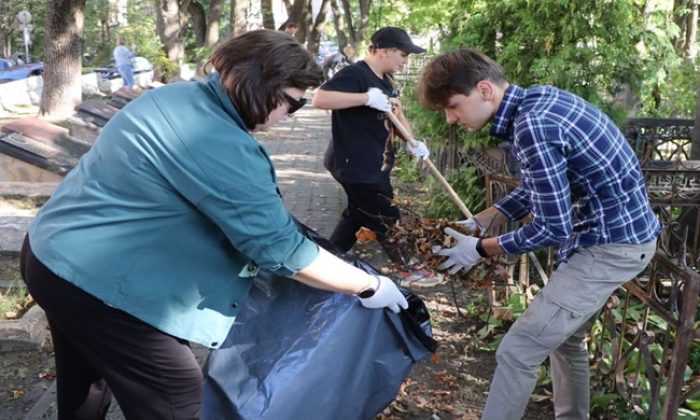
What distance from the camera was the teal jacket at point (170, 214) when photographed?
1744mm

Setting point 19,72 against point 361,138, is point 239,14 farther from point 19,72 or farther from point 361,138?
point 361,138

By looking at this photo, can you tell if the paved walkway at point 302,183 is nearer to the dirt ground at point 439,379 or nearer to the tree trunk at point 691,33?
the dirt ground at point 439,379

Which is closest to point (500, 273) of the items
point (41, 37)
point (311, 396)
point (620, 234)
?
point (620, 234)

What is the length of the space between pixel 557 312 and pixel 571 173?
19.7 inches

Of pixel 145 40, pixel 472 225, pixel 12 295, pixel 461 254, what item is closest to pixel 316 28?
pixel 145 40

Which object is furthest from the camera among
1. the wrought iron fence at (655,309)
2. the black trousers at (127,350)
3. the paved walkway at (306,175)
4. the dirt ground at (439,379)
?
the paved walkway at (306,175)

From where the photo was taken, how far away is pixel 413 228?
3.22 meters

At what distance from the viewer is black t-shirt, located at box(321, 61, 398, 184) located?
4441 millimetres

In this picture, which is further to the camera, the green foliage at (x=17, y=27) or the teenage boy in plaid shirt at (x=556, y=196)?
the green foliage at (x=17, y=27)

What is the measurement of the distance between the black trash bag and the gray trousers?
31 cm

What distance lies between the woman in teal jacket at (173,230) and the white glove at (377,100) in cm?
232

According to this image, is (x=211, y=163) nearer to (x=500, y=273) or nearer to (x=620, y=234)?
(x=620, y=234)

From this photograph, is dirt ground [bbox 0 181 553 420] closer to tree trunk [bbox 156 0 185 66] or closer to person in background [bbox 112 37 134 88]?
tree trunk [bbox 156 0 185 66]

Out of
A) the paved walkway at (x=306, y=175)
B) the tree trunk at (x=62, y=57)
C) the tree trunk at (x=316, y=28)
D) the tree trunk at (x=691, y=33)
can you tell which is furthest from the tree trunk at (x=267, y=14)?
the tree trunk at (x=691, y=33)
